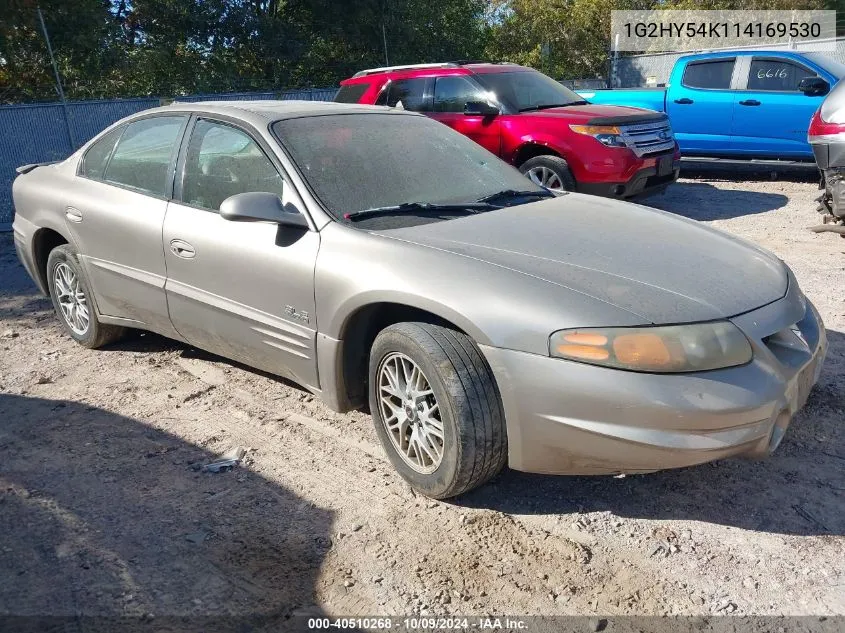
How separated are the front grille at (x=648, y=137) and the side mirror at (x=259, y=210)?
5529 mm

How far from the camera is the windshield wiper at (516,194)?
390cm

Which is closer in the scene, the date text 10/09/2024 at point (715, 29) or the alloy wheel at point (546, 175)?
the alloy wheel at point (546, 175)

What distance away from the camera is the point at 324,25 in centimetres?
1891

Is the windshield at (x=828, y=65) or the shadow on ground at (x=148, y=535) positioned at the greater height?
the windshield at (x=828, y=65)

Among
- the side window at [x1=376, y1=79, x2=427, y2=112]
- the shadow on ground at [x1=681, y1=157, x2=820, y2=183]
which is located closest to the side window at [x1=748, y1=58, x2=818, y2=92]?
the shadow on ground at [x1=681, y1=157, x2=820, y2=183]

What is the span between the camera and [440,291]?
2.98 metres

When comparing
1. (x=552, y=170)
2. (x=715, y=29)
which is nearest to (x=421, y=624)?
(x=552, y=170)

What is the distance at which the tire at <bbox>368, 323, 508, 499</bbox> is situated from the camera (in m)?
2.89

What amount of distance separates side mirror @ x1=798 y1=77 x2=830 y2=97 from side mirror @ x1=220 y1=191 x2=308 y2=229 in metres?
8.55

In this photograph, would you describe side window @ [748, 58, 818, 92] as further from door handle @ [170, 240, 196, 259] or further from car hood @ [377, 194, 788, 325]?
door handle @ [170, 240, 196, 259]

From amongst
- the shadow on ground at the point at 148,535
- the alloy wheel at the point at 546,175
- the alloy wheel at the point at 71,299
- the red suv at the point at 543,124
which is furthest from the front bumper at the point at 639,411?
the alloy wheel at the point at 546,175

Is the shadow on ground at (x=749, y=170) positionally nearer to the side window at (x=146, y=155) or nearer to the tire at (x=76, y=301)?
the side window at (x=146, y=155)

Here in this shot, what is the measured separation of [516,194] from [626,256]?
101 cm

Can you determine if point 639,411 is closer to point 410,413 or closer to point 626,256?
point 626,256
